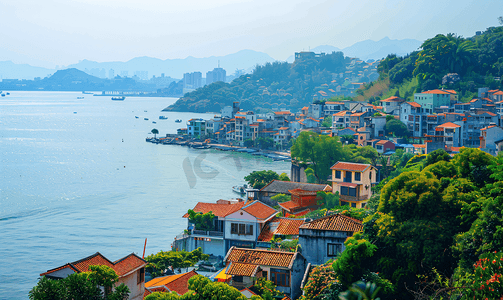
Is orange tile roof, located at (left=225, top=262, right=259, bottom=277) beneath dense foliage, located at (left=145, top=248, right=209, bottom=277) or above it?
above

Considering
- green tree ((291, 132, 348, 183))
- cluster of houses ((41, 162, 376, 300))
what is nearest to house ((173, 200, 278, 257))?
cluster of houses ((41, 162, 376, 300))

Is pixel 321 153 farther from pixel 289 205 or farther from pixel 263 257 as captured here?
pixel 263 257

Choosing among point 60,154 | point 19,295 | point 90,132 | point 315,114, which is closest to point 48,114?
point 90,132

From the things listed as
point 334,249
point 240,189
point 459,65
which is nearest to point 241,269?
point 334,249

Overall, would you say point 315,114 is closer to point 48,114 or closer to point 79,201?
point 79,201

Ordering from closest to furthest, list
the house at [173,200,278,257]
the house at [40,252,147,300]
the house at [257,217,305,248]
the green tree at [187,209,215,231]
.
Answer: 1. the house at [40,252,147,300]
2. the house at [257,217,305,248]
3. the house at [173,200,278,257]
4. the green tree at [187,209,215,231]

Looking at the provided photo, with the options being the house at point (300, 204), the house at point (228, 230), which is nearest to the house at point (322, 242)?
the house at point (228, 230)

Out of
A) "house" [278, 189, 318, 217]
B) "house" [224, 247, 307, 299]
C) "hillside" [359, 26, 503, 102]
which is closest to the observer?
"house" [224, 247, 307, 299]

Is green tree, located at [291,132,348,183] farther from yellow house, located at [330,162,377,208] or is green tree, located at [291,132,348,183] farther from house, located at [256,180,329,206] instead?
yellow house, located at [330,162,377,208]
